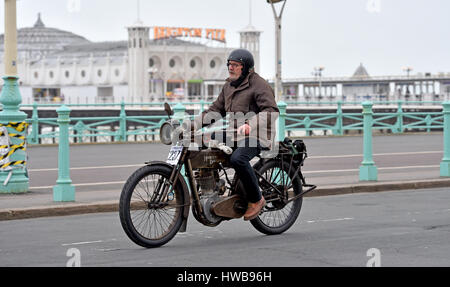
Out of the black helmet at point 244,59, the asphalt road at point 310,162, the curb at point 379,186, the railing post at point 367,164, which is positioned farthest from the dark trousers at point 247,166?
the railing post at point 367,164

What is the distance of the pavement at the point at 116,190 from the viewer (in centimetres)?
1128

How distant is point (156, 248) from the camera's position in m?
8.30

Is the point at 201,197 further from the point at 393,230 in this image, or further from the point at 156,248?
the point at 393,230

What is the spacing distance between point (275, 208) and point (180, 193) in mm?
1294

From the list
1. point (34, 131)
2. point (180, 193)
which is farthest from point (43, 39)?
point (180, 193)

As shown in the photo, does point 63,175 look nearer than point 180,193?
No

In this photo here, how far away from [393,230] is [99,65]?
5643 inches

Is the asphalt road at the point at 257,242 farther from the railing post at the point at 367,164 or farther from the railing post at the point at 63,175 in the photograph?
the railing post at the point at 367,164

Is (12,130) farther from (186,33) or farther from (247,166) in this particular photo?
(186,33)

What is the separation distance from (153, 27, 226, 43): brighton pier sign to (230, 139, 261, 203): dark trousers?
14134cm

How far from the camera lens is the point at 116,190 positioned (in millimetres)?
13719

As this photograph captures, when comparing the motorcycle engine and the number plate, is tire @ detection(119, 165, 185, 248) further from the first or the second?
the motorcycle engine
